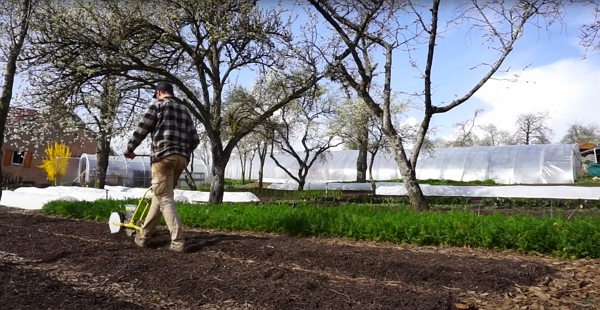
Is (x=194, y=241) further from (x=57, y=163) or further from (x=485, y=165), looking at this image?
(x=485, y=165)

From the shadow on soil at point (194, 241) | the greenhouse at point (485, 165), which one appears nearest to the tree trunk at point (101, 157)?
the shadow on soil at point (194, 241)

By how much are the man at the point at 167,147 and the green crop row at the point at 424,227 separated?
2.09 m

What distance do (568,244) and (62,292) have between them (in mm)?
4752

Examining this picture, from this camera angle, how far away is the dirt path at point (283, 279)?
3414 millimetres

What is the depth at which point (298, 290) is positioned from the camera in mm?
3586

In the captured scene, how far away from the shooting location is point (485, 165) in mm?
33719

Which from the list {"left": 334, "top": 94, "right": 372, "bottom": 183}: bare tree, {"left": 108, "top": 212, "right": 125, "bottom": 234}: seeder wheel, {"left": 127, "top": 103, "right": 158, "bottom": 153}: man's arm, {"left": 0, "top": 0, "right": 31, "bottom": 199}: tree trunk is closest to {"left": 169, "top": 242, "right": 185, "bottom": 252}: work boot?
{"left": 127, "top": 103, "right": 158, "bottom": 153}: man's arm

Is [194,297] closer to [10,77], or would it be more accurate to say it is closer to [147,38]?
[10,77]

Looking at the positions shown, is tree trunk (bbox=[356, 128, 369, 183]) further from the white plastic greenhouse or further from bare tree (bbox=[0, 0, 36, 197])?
bare tree (bbox=[0, 0, 36, 197])

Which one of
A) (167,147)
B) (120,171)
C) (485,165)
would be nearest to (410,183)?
(167,147)

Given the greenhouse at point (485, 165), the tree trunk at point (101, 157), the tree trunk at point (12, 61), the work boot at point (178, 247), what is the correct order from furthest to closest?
1. the greenhouse at point (485, 165)
2. the tree trunk at point (101, 157)
3. the tree trunk at point (12, 61)
4. the work boot at point (178, 247)

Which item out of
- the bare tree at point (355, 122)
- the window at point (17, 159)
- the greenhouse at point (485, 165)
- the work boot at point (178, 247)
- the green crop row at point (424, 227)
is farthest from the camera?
the window at point (17, 159)

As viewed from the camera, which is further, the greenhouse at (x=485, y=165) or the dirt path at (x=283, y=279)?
the greenhouse at (x=485, y=165)

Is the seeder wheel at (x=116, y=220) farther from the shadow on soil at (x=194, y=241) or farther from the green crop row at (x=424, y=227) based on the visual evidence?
the green crop row at (x=424, y=227)
